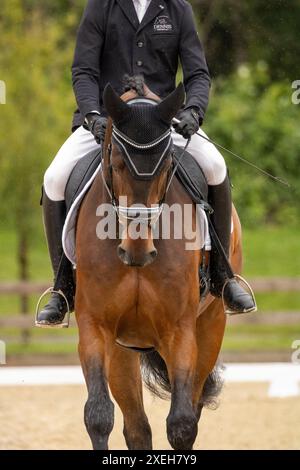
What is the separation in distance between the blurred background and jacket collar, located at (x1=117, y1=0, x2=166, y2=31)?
29.7 feet

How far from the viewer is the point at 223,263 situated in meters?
6.50

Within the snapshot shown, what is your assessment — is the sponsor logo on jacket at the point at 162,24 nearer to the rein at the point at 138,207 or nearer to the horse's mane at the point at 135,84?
the horse's mane at the point at 135,84

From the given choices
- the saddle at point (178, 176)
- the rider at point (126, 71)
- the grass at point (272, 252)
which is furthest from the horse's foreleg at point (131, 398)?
the grass at point (272, 252)

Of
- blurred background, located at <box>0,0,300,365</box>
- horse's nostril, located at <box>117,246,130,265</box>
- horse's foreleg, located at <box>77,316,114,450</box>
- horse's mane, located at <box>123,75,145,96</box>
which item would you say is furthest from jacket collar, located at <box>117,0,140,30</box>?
blurred background, located at <box>0,0,300,365</box>

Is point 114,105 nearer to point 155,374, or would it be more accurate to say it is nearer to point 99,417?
point 99,417

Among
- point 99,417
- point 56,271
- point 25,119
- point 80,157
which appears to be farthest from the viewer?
point 25,119

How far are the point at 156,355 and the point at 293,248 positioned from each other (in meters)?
12.8

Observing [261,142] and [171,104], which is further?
[261,142]

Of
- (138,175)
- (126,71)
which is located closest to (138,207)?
(138,175)

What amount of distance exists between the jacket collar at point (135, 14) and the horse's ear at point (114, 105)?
1.00 metres

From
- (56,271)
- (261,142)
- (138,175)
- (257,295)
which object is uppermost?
(138,175)

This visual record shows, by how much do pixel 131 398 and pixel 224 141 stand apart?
12.9 meters

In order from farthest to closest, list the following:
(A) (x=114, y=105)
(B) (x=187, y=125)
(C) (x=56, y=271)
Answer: (C) (x=56, y=271), (B) (x=187, y=125), (A) (x=114, y=105)
